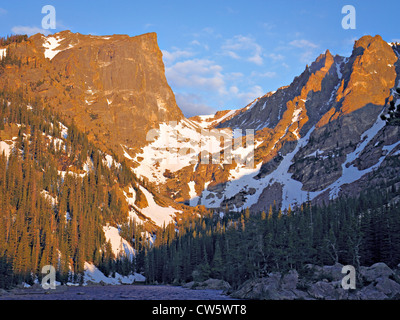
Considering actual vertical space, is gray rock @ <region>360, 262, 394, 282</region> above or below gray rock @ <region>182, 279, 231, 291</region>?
above

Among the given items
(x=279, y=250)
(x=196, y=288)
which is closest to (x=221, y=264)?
(x=196, y=288)

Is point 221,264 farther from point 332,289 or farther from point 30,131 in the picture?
point 30,131

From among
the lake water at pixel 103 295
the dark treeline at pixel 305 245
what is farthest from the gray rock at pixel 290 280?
the lake water at pixel 103 295

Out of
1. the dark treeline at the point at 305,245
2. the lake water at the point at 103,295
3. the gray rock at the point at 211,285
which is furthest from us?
the gray rock at the point at 211,285

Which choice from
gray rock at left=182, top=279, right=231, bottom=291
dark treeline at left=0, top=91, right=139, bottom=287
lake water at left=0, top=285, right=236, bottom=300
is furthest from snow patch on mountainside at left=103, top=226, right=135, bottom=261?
lake water at left=0, top=285, right=236, bottom=300

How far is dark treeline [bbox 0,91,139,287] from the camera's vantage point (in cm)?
10594

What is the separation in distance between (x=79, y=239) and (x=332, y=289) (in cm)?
10321

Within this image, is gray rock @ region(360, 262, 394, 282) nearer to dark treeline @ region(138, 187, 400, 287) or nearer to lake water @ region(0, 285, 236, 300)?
dark treeline @ region(138, 187, 400, 287)

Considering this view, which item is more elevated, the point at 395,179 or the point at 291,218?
the point at 395,179

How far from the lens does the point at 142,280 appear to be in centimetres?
15875

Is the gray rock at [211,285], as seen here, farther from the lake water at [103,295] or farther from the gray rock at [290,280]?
the gray rock at [290,280]

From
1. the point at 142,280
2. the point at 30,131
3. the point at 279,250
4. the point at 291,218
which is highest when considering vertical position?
the point at 30,131

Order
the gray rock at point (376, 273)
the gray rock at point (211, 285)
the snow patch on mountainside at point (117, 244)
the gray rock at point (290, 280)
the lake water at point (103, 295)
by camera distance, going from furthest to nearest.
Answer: the snow patch on mountainside at point (117, 244) < the gray rock at point (211, 285) < the gray rock at point (290, 280) < the lake water at point (103, 295) < the gray rock at point (376, 273)

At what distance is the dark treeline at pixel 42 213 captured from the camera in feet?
348
